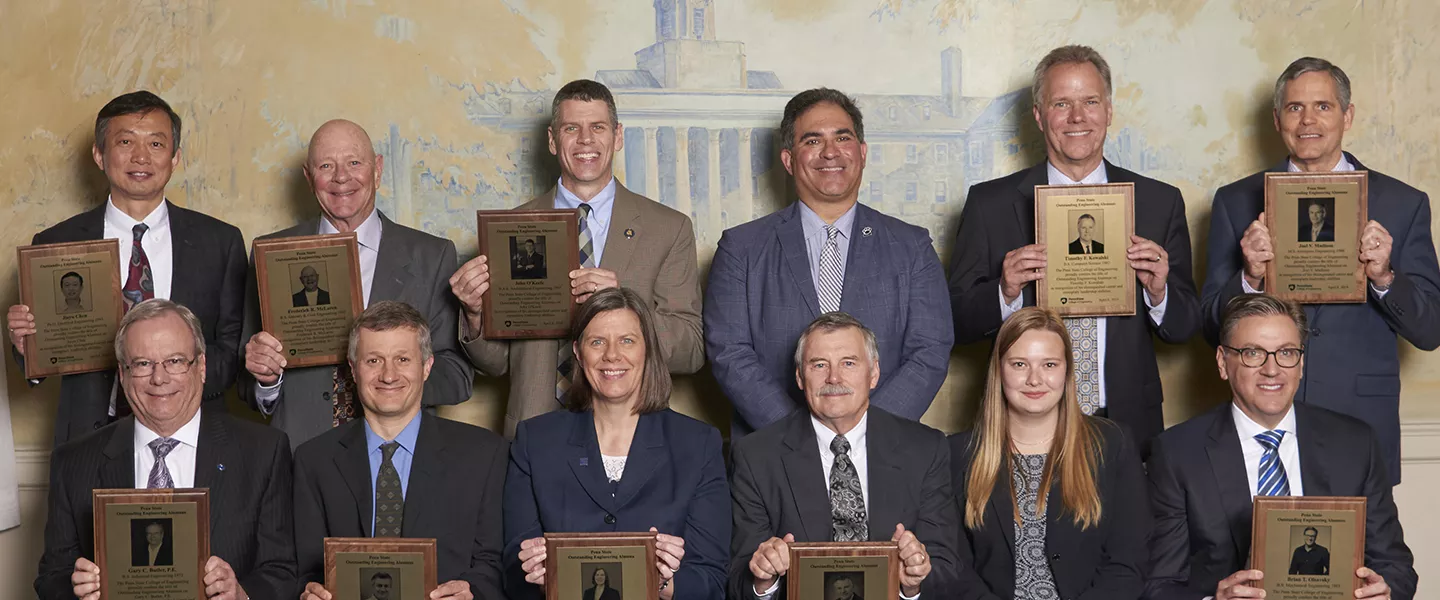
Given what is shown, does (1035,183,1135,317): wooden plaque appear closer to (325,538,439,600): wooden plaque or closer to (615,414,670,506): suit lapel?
(615,414,670,506): suit lapel

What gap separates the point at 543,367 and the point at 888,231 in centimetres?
129

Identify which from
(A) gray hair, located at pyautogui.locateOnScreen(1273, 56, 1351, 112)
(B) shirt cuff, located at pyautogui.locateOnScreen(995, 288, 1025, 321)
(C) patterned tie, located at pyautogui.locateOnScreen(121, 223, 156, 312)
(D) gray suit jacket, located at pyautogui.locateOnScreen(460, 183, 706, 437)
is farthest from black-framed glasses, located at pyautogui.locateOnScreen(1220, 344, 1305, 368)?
(C) patterned tie, located at pyautogui.locateOnScreen(121, 223, 156, 312)

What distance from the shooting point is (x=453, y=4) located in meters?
6.05

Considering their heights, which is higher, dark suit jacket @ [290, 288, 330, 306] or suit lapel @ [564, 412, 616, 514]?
dark suit jacket @ [290, 288, 330, 306]

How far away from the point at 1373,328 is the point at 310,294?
3715 millimetres

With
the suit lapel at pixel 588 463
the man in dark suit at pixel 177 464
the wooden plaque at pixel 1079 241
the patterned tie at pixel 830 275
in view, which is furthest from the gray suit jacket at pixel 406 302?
the wooden plaque at pixel 1079 241

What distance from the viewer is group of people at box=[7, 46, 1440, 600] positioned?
421 cm

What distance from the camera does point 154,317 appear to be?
4.27 meters

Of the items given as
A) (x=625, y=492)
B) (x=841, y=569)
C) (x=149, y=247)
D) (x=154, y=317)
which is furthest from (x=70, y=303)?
(x=841, y=569)

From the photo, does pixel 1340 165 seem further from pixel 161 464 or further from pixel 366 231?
pixel 161 464

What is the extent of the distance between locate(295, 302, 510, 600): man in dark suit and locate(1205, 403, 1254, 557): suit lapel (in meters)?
2.20

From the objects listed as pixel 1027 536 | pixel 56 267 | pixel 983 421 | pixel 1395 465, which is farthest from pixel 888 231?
pixel 56 267

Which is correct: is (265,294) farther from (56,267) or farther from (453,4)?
(453,4)

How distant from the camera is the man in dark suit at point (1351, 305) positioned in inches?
198
